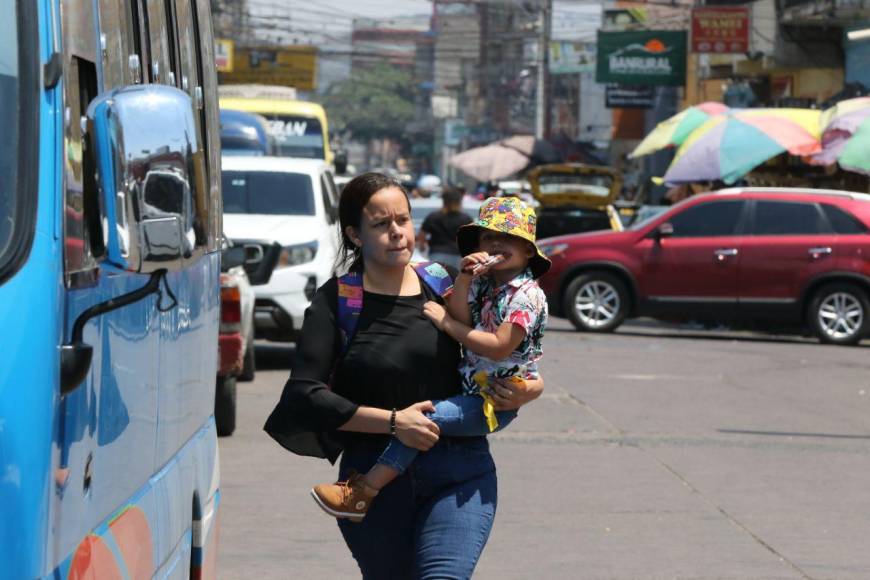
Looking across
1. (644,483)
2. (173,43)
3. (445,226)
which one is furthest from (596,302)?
(173,43)

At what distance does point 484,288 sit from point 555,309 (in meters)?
17.6

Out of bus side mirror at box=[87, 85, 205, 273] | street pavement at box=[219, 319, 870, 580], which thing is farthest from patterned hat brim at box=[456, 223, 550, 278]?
street pavement at box=[219, 319, 870, 580]

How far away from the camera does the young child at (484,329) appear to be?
14.5 feet

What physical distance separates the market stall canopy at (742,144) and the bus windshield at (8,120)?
21.1 meters

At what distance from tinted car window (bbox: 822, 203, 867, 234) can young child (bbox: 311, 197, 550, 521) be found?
16.8 m

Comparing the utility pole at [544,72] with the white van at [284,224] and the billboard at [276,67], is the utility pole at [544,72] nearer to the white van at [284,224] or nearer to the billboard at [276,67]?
the billboard at [276,67]

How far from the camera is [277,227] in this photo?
51.0ft

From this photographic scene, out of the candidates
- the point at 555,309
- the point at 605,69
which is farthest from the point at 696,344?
the point at 605,69

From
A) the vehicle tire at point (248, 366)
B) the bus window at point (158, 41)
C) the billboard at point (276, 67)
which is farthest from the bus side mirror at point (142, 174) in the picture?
the billboard at point (276, 67)

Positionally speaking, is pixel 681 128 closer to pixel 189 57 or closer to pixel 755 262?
pixel 755 262

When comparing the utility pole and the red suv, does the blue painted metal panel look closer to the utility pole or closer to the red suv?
the red suv

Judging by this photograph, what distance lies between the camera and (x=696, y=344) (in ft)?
66.9

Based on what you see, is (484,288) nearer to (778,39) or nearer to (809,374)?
(809,374)

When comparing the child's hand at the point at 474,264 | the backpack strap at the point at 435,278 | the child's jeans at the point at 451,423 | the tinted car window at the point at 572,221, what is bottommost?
the tinted car window at the point at 572,221
